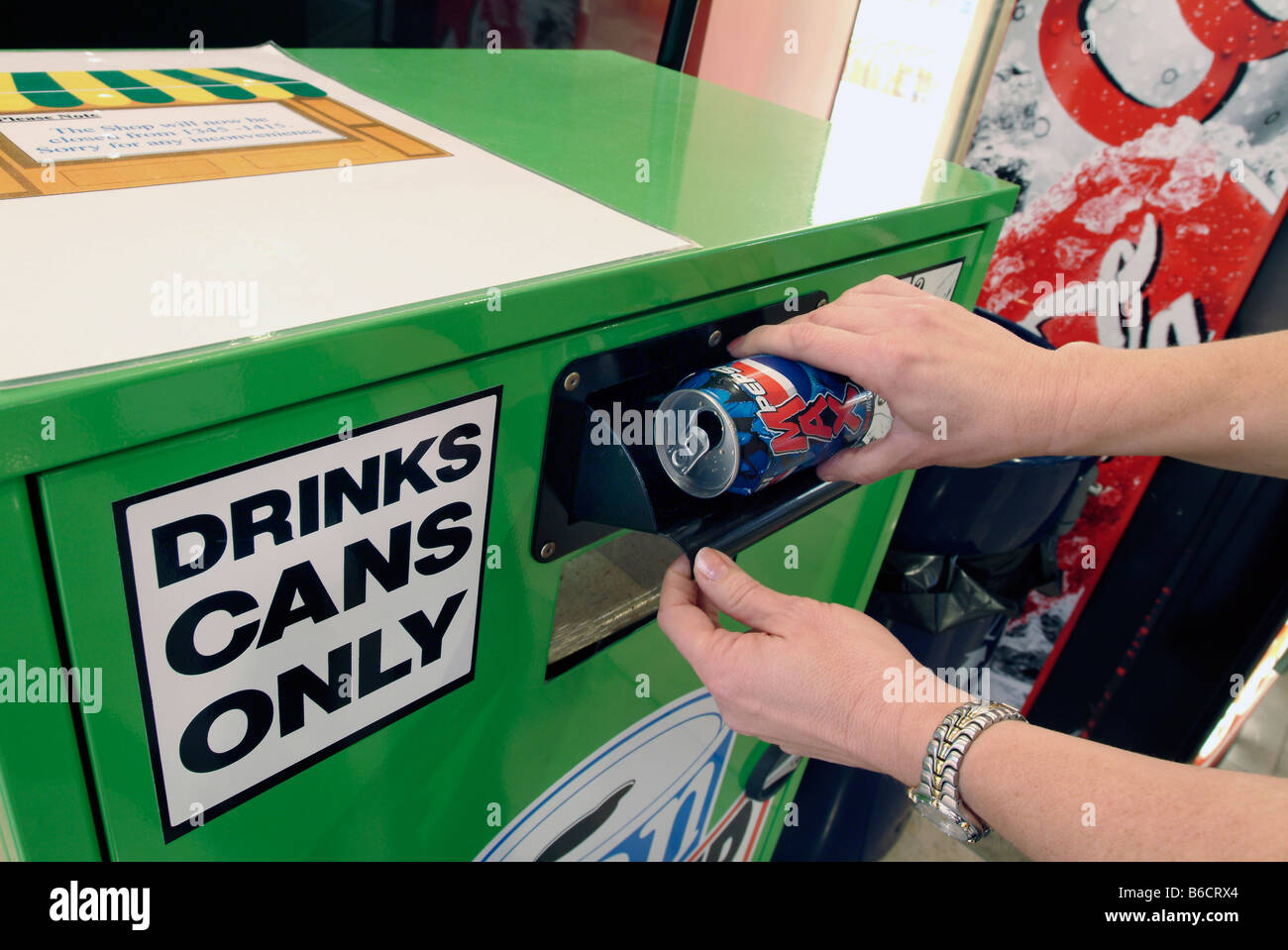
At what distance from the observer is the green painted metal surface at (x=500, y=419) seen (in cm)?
41

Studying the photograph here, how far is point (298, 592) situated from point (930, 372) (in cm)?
50

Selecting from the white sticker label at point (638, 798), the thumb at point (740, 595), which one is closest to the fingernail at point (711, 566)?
the thumb at point (740, 595)

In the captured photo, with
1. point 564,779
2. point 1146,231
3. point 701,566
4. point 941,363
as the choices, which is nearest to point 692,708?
point 564,779

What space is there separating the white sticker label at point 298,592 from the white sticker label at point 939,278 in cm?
49

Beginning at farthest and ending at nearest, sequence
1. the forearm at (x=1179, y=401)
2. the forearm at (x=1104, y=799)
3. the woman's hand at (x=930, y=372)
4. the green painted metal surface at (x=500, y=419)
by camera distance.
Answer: the forearm at (x=1179, y=401) < the woman's hand at (x=930, y=372) < the forearm at (x=1104, y=799) < the green painted metal surface at (x=500, y=419)

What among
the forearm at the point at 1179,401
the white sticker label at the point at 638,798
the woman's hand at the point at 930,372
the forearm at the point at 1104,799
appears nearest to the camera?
the forearm at the point at 1104,799

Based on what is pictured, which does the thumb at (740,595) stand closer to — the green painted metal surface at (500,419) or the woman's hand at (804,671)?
the woman's hand at (804,671)

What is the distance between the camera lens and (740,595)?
2.30ft

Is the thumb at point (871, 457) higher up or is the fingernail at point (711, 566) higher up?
the thumb at point (871, 457)

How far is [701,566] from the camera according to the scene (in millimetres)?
685

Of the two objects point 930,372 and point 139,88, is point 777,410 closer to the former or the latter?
point 930,372

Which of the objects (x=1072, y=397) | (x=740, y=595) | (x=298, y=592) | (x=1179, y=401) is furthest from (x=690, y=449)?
(x=1179, y=401)

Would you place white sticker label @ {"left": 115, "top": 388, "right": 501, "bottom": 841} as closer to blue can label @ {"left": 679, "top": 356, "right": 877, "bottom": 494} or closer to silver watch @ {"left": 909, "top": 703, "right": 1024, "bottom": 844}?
blue can label @ {"left": 679, "top": 356, "right": 877, "bottom": 494}
